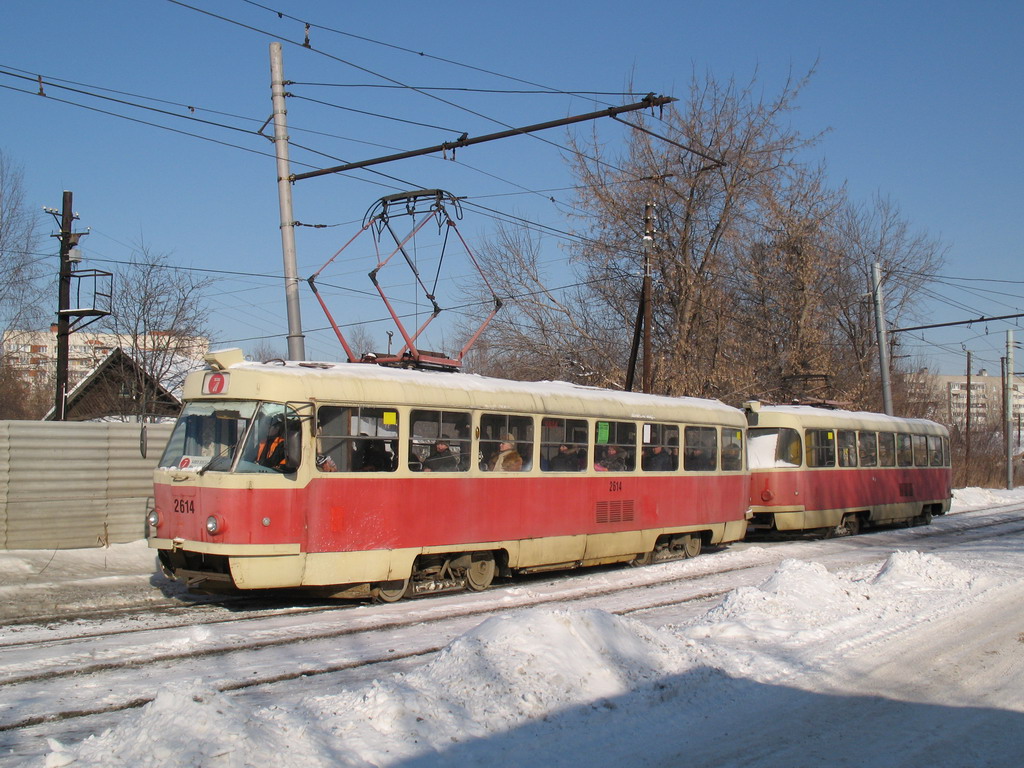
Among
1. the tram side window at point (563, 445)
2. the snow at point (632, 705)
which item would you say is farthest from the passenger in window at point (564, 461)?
the snow at point (632, 705)

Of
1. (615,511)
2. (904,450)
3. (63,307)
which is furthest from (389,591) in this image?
(904,450)

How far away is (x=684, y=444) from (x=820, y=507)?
6285mm

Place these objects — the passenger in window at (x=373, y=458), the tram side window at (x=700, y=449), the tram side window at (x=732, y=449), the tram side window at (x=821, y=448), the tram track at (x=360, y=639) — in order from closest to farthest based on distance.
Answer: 1. the tram track at (x=360, y=639)
2. the passenger in window at (x=373, y=458)
3. the tram side window at (x=700, y=449)
4. the tram side window at (x=732, y=449)
5. the tram side window at (x=821, y=448)

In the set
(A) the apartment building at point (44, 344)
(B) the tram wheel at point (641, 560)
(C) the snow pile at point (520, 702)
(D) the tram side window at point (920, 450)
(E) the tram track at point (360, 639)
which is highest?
(A) the apartment building at point (44, 344)

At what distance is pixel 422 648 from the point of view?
8.45m

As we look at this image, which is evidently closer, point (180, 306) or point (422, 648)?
point (422, 648)

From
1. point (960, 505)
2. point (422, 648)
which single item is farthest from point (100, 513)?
point (960, 505)

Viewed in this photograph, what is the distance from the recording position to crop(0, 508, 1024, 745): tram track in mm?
6643

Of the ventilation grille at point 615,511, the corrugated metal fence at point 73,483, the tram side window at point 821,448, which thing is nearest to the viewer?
the corrugated metal fence at point 73,483

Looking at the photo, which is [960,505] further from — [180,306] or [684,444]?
[180,306]

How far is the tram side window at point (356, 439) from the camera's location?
10.3 metres

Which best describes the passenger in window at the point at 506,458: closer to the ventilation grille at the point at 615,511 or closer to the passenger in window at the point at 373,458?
the passenger in window at the point at 373,458

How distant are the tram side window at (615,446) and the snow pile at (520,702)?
194 inches

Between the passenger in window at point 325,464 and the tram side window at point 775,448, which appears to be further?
the tram side window at point 775,448
